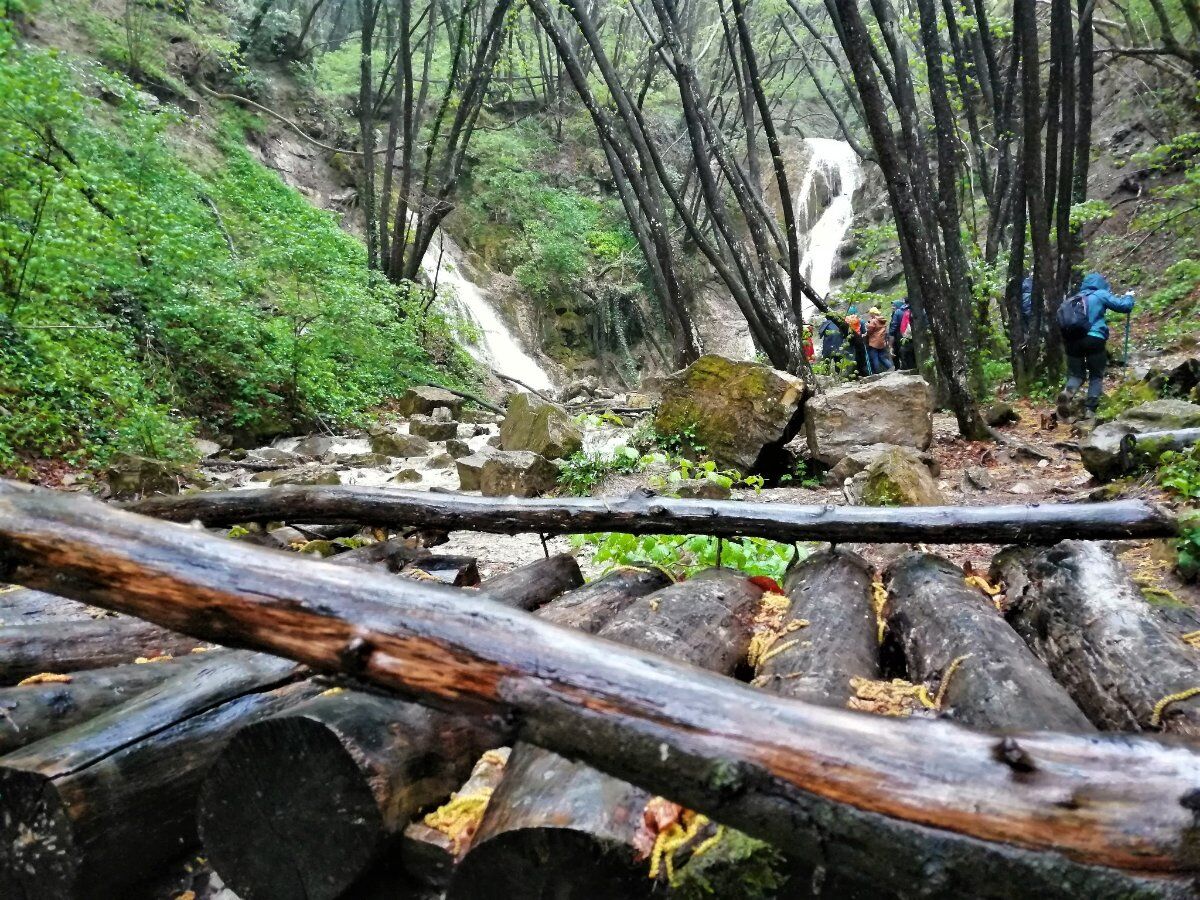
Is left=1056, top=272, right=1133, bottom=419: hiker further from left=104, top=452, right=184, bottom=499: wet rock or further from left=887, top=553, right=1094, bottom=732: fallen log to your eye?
left=104, top=452, right=184, bottom=499: wet rock

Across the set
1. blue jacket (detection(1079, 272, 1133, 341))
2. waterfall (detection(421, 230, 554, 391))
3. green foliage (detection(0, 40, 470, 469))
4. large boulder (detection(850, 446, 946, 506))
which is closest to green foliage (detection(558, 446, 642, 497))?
large boulder (detection(850, 446, 946, 506))

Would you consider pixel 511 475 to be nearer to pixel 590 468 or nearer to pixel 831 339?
pixel 590 468

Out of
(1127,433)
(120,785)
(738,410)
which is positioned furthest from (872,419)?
(120,785)

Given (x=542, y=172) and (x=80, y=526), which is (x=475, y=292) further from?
(x=80, y=526)

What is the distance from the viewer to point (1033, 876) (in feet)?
3.71

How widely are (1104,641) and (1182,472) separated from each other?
3.09 meters

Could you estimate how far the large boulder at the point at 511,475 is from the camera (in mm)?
7512

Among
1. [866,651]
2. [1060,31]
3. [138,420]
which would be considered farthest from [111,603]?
[1060,31]

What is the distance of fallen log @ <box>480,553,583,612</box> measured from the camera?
332 cm

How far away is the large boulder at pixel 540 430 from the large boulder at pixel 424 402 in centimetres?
489

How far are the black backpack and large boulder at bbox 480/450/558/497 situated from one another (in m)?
6.46

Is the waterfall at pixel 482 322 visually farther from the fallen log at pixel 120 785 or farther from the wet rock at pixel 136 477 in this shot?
the fallen log at pixel 120 785

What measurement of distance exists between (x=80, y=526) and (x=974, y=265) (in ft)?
42.1

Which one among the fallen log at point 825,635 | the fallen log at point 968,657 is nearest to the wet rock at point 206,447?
the fallen log at point 825,635
